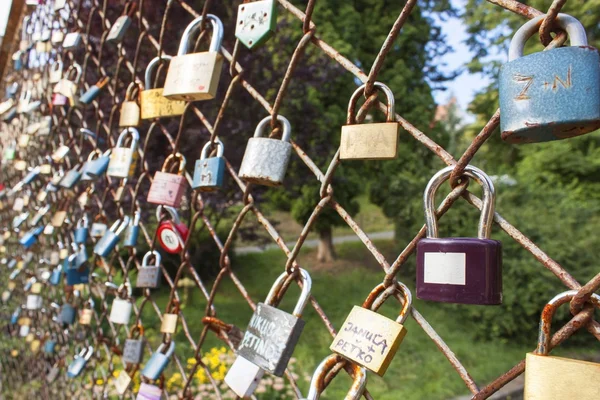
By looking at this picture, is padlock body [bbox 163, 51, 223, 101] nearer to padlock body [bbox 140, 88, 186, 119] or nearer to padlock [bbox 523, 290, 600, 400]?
padlock body [bbox 140, 88, 186, 119]

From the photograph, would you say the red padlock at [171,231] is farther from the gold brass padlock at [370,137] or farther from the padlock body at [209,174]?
the gold brass padlock at [370,137]

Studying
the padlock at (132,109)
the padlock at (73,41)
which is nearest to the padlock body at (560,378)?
the padlock at (132,109)

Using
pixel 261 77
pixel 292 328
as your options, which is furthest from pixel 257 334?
pixel 261 77

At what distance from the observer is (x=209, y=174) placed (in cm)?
58

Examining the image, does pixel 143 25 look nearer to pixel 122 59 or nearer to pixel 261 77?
pixel 122 59

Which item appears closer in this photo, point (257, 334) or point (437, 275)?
point (437, 275)

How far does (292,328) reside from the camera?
441mm

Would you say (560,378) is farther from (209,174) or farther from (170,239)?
(170,239)

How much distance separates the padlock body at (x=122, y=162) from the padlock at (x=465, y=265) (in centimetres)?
56

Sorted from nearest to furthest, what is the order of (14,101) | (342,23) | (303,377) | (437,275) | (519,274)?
(437,275)
(14,101)
(303,377)
(519,274)
(342,23)

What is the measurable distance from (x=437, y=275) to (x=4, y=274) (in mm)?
2068

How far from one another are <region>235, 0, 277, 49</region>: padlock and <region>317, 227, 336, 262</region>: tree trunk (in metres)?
7.33

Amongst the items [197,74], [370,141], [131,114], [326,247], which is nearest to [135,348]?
[131,114]

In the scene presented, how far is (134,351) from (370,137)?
0.58 m
